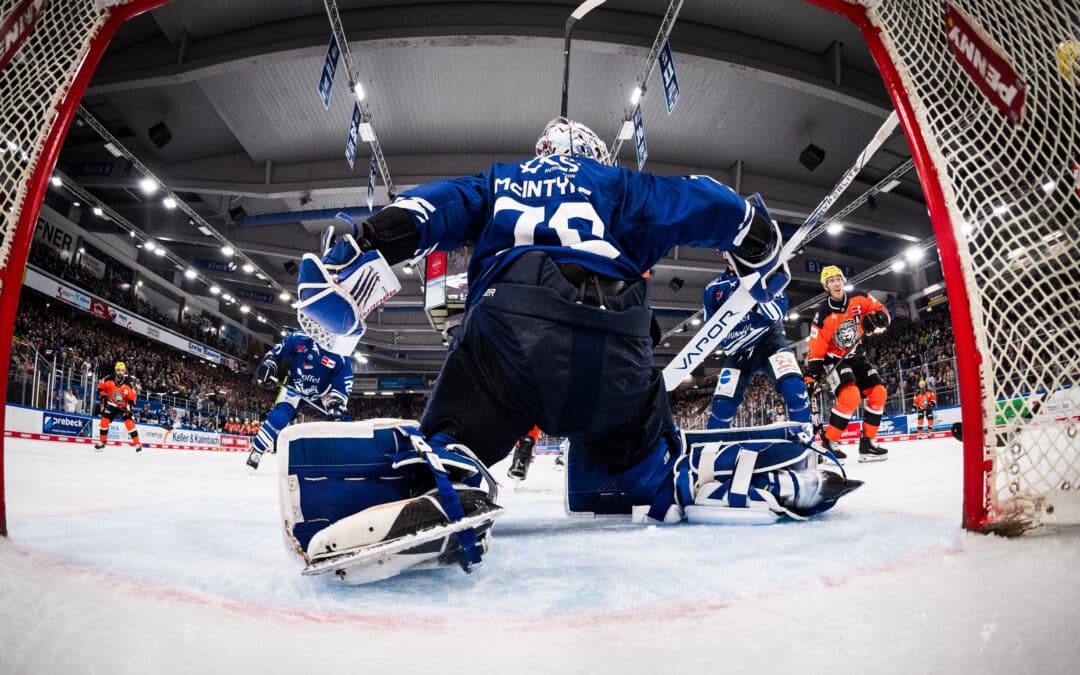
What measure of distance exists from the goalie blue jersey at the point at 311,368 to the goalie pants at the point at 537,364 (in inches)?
206

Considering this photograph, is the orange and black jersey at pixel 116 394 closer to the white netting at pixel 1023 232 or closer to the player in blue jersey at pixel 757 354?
the player in blue jersey at pixel 757 354

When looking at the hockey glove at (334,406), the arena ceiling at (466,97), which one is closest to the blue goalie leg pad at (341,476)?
the hockey glove at (334,406)

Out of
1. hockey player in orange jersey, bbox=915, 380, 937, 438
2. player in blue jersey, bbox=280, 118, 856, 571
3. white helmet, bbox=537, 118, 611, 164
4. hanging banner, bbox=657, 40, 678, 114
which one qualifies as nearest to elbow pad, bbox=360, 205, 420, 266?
player in blue jersey, bbox=280, 118, 856, 571

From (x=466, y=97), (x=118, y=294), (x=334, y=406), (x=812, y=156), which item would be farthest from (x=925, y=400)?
(x=118, y=294)

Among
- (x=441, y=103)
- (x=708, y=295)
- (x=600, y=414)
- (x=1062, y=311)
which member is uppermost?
(x=441, y=103)

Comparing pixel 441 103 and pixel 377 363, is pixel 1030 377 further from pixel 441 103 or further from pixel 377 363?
pixel 377 363

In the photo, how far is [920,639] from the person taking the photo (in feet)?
2.00

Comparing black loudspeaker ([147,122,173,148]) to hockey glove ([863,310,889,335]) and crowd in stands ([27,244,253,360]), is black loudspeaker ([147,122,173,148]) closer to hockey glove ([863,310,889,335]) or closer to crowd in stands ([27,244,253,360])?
crowd in stands ([27,244,253,360])

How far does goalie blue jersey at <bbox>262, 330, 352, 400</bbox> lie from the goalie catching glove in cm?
507

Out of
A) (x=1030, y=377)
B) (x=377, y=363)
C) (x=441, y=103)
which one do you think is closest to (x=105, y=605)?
(x=1030, y=377)

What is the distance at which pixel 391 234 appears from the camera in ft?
4.71

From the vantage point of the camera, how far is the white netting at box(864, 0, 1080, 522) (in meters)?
1.13

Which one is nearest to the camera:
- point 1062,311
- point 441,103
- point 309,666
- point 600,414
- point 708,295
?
point 309,666

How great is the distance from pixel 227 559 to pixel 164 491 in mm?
2261
